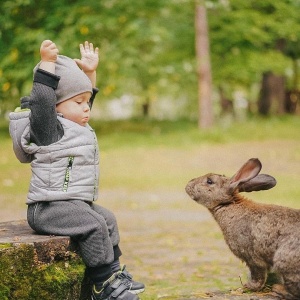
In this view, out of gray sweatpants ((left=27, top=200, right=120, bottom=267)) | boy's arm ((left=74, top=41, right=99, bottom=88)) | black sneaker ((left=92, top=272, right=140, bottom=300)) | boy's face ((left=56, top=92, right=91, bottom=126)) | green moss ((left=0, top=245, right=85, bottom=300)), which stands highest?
boy's arm ((left=74, top=41, right=99, bottom=88))

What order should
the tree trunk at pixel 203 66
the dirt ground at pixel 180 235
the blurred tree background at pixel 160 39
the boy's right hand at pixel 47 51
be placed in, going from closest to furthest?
1. the boy's right hand at pixel 47 51
2. the dirt ground at pixel 180 235
3. the blurred tree background at pixel 160 39
4. the tree trunk at pixel 203 66

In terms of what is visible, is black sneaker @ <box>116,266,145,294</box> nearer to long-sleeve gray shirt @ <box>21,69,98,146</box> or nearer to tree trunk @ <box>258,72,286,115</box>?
long-sleeve gray shirt @ <box>21,69,98,146</box>

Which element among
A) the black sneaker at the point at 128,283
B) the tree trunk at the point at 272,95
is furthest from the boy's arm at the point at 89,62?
the tree trunk at the point at 272,95

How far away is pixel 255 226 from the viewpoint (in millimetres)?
4758

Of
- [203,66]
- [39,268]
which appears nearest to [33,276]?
[39,268]

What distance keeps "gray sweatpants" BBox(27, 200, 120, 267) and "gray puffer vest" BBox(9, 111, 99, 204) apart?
0.06 m

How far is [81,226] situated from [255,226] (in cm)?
110

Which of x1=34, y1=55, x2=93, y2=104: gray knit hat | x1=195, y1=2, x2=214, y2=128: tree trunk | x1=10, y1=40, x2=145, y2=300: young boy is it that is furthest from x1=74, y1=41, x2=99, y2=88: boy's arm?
x1=195, y1=2, x2=214, y2=128: tree trunk

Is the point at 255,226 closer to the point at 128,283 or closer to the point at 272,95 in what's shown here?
the point at 128,283

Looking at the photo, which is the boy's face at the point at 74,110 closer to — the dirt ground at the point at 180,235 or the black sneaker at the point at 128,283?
the black sneaker at the point at 128,283

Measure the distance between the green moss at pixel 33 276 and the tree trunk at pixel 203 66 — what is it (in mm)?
16981

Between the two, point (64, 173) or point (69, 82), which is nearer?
point (64, 173)

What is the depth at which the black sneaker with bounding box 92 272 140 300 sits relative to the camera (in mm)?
4777

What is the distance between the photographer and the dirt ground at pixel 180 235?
6.49 meters
